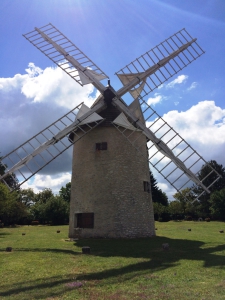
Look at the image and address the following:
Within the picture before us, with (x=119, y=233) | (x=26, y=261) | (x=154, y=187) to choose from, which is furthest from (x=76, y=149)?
(x=154, y=187)

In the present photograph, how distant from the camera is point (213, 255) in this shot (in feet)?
33.8

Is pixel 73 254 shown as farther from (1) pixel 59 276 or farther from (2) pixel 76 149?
(2) pixel 76 149

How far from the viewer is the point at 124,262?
934cm

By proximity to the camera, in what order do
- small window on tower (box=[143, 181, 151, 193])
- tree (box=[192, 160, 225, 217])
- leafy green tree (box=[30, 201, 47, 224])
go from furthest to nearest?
Answer: tree (box=[192, 160, 225, 217]) → leafy green tree (box=[30, 201, 47, 224]) → small window on tower (box=[143, 181, 151, 193])

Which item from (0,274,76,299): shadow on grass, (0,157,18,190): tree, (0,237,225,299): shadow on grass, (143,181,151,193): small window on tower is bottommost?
(0,274,76,299): shadow on grass

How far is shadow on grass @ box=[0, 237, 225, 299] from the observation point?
6.54m

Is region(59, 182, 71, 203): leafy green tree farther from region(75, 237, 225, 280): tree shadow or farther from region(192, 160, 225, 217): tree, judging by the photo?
region(75, 237, 225, 280): tree shadow

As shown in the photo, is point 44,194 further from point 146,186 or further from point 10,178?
point 146,186

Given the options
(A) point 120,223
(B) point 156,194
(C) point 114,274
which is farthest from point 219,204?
(C) point 114,274

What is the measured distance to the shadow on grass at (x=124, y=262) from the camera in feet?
21.4

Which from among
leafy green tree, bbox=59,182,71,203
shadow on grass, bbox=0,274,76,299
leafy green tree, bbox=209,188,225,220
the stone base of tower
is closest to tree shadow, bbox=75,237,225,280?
shadow on grass, bbox=0,274,76,299

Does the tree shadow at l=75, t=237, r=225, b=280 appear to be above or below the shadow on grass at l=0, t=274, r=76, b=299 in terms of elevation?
above

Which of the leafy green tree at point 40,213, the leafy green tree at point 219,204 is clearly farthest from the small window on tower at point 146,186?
the leafy green tree at point 40,213

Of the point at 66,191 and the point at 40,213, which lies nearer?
the point at 40,213
